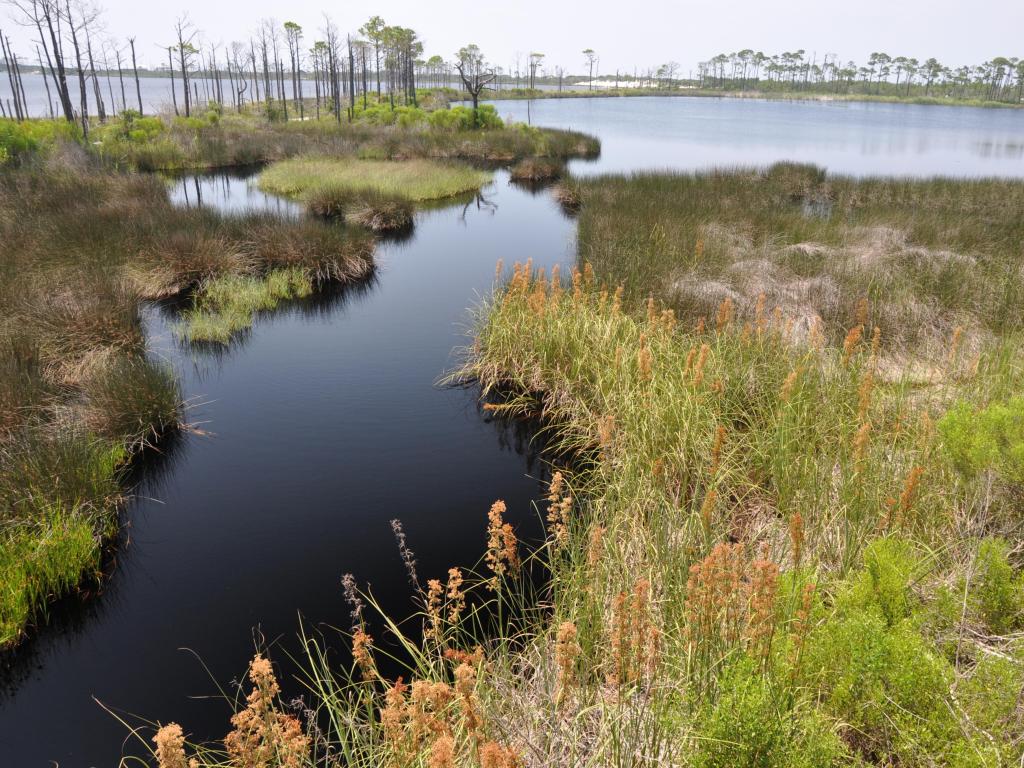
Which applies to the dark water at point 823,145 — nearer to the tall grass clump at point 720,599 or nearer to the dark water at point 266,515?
the dark water at point 266,515

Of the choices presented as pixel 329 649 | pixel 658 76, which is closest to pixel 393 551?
pixel 329 649

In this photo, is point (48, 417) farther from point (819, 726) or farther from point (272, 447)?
point (819, 726)

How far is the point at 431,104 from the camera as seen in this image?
2226 inches

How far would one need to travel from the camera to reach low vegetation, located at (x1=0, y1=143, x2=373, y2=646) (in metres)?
4.64

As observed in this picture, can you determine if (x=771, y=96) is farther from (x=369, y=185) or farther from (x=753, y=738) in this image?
(x=753, y=738)

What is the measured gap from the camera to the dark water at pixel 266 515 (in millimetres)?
3797

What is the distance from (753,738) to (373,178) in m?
20.6

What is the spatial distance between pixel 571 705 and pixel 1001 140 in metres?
55.4

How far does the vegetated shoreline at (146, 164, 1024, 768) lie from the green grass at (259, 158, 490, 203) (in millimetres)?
11362

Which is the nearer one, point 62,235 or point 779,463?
point 779,463

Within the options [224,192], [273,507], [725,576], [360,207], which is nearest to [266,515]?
[273,507]

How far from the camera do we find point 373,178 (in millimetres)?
20156

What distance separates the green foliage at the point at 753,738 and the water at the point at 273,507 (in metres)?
3.00

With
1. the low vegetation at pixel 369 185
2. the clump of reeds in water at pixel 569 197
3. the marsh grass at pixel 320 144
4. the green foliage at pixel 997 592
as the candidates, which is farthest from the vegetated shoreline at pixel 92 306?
the green foliage at pixel 997 592
